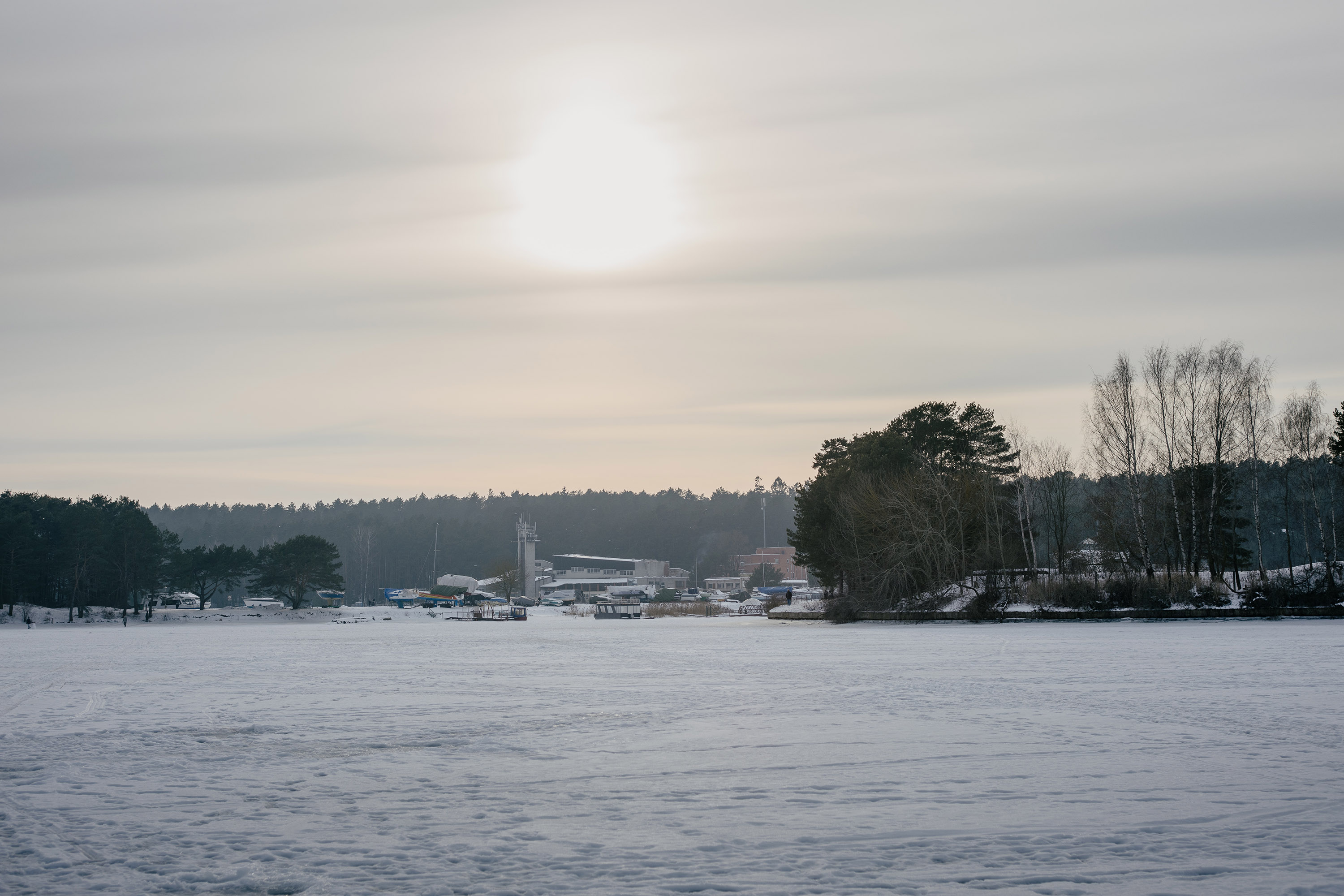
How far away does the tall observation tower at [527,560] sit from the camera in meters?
164

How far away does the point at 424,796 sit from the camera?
10.2 metres

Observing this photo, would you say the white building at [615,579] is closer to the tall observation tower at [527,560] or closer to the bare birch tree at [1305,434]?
the tall observation tower at [527,560]

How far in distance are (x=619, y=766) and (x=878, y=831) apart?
3872 millimetres

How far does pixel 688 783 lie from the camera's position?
35.3 feet

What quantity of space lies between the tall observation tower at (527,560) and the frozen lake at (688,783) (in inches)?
5546

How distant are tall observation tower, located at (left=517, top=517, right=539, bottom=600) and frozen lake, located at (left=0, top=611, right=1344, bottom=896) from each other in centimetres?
14088

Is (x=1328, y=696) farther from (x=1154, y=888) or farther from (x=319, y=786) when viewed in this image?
(x=319, y=786)

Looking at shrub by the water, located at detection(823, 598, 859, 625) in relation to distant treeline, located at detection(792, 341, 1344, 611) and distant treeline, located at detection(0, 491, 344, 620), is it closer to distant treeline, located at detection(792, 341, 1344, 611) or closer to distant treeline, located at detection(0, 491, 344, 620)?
distant treeline, located at detection(792, 341, 1344, 611)

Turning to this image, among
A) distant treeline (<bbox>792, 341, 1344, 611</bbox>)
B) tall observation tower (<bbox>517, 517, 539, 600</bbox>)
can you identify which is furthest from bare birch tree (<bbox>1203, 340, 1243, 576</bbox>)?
tall observation tower (<bbox>517, 517, 539, 600</bbox>)

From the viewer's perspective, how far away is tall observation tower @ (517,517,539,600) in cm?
16388

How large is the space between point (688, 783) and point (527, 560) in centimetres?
15749

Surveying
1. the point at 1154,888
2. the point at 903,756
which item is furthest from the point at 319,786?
the point at 1154,888

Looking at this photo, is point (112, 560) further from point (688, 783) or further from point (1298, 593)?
point (688, 783)

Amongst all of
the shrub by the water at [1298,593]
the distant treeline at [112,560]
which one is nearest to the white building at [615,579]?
the distant treeline at [112,560]
